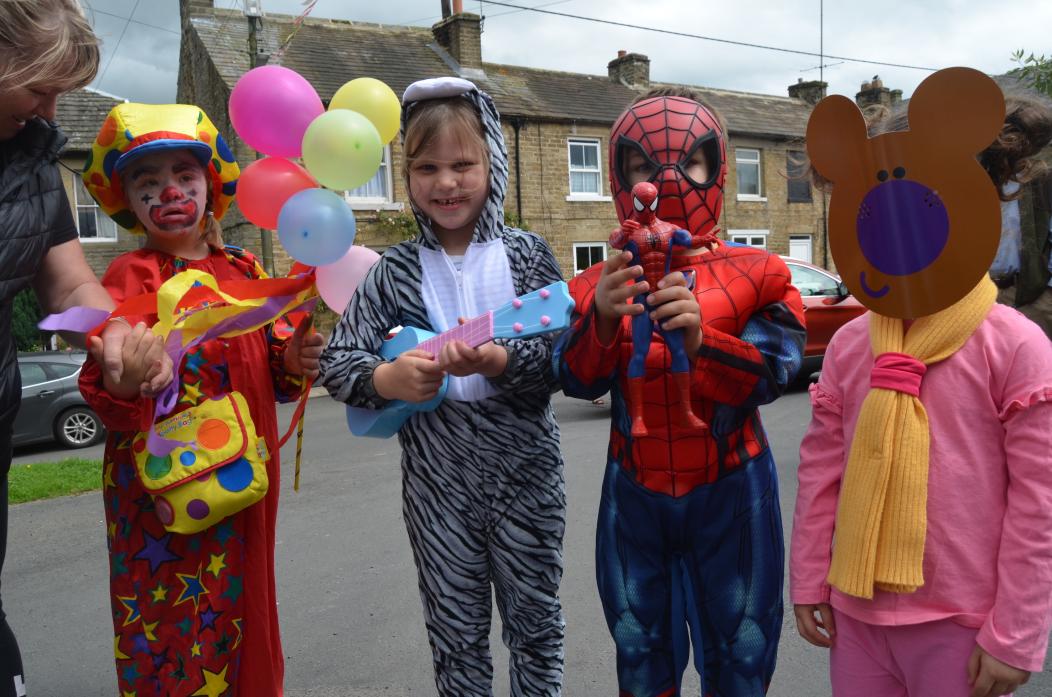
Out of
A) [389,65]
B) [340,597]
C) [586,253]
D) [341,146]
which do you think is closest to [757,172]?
[586,253]

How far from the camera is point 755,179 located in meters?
22.0

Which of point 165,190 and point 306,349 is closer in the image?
point 165,190

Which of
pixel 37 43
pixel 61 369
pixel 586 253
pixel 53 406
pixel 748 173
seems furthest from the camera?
pixel 748 173

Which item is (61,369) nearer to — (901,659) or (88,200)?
(88,200)

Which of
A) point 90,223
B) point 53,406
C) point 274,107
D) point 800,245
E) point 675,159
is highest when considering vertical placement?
point 90,223

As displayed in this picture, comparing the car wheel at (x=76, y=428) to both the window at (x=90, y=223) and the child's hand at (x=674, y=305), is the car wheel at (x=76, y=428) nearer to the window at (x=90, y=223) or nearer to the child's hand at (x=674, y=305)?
the window at (x=90, y=223)

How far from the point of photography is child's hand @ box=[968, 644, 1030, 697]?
151 cm

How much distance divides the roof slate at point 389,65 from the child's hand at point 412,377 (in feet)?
48.8

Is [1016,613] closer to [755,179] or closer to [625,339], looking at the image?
[625,339]

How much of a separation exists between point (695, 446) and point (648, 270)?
1.55 feet

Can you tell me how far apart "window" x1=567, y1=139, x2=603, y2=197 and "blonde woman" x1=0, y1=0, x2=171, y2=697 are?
673 inches

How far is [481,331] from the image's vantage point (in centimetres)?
184

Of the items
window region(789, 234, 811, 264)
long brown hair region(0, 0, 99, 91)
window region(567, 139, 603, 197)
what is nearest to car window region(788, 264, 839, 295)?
long brown hair region(0, 0, 99, 91)

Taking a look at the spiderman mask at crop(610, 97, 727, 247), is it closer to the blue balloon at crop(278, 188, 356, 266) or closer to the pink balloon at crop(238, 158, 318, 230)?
the blue balloon at crop(278, 188, 356, 266)
